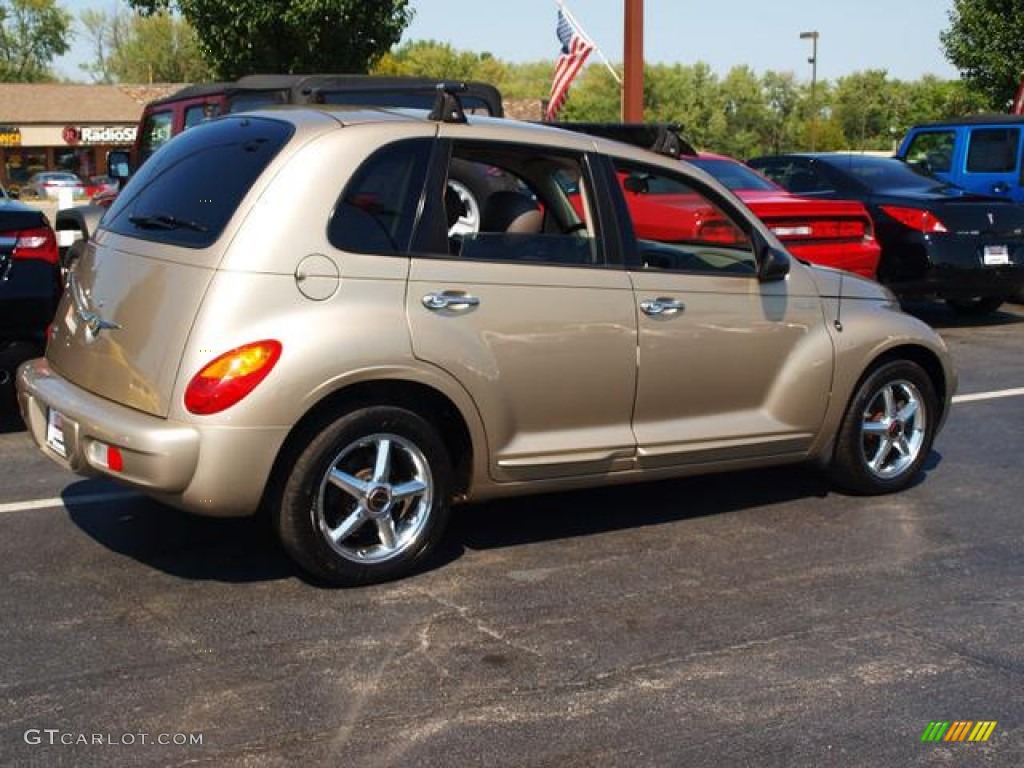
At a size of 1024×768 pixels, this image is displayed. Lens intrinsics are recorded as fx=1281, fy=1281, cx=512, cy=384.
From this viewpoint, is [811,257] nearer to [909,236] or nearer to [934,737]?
[909,236]

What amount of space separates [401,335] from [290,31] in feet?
62.5

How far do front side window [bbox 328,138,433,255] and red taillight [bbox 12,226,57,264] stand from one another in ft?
10.1

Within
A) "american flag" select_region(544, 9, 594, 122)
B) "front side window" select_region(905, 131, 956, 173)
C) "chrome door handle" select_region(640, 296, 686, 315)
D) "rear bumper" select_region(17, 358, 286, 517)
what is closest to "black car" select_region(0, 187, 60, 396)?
"rear bumper" select_region(17, 358, 286, 517)

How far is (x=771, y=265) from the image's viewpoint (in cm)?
569

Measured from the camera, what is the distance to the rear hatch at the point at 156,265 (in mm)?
4523

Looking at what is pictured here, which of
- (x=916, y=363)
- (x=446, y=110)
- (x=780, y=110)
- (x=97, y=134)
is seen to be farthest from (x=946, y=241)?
(x=780, y=110)

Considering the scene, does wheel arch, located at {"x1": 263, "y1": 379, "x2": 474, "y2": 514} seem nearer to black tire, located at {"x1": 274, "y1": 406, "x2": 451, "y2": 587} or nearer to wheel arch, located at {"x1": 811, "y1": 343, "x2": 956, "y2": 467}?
black tire, located at {"x1": 274, "y1": 406, "x2": 451, "y2": 587}

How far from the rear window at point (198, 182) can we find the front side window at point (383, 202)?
1.08 ft

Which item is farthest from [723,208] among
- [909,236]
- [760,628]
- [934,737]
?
[909,236]

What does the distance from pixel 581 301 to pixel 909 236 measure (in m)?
7.54

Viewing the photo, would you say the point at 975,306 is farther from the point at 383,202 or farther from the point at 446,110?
the point at 383,202

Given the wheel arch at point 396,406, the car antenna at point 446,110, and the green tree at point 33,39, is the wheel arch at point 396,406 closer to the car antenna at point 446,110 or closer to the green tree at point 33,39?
the car antenna at point 446,110

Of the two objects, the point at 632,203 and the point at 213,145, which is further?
the point at 632,203

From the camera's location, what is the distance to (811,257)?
421 inches
